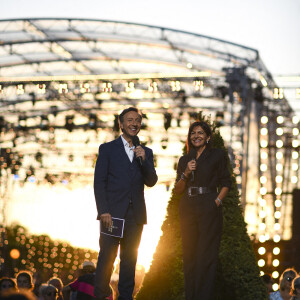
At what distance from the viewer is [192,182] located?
595 centimetres

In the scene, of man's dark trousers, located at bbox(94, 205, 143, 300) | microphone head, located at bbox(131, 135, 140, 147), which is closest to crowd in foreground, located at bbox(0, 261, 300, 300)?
man's dark trousers, located at bbox(94, 205, 143, 300)

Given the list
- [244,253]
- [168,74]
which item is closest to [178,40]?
[168,74]

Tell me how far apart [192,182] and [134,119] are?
77cm

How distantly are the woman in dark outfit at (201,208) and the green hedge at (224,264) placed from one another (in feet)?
1.69

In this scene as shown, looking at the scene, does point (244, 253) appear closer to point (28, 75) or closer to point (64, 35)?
point (64, 35)

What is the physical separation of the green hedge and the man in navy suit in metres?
0.91

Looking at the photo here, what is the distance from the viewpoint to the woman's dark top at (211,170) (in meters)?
5.94

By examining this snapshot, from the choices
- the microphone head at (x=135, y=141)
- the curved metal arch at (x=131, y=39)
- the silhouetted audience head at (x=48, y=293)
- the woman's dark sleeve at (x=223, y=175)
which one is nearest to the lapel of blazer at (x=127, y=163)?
Result: the microphone head at (x=135, y=141)

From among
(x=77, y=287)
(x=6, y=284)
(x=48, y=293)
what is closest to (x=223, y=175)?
(x=77, y=287)

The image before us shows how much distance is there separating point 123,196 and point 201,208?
66cm

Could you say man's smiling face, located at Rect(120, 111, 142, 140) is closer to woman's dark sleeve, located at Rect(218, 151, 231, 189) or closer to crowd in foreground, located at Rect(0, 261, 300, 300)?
woman's dark sleeve, located at Rect(218, 151, 231, 189)

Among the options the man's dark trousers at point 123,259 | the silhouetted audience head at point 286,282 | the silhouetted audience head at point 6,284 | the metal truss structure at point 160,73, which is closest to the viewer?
the man's dark trousers at point 123,259

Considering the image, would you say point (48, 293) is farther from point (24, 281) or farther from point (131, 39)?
point (131, 39)

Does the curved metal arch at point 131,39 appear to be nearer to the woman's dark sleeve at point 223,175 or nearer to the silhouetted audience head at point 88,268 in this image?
the silhouetted audience head at point 88,268
